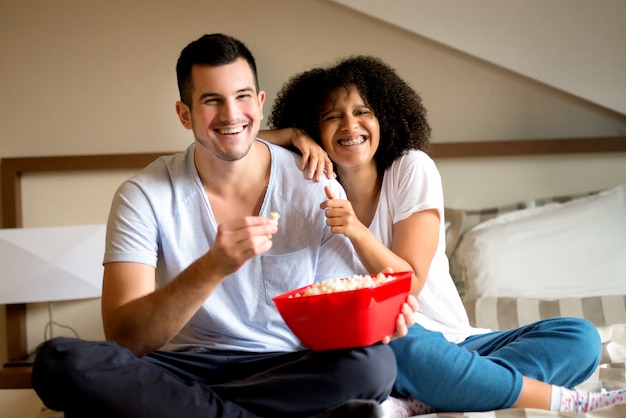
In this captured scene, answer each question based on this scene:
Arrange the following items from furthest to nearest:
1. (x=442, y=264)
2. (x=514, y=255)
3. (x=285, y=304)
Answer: (x=514, y=255) < (x=442, y=264) < (x=285, y=304)

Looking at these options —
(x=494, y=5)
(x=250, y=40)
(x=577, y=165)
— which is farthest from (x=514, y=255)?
(x=250, y=40)

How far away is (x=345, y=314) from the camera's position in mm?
1392

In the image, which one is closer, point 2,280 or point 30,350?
point 2,280

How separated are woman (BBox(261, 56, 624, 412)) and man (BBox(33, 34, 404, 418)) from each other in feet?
0.45

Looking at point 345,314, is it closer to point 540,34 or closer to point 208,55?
point 208,55

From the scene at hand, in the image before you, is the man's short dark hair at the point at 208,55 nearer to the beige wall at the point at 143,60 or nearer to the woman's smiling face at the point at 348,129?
the woman's smiling face at the point at 348,129

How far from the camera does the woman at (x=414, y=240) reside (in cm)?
162

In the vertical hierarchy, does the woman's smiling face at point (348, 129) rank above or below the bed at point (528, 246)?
above

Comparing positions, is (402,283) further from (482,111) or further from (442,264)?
(482,111)

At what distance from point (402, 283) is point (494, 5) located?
195 cm

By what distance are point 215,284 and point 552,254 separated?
163cm

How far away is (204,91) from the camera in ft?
5.66

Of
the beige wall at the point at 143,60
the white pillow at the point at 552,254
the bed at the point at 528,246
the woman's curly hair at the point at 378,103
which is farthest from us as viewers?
the beige wall at the point at 143,60

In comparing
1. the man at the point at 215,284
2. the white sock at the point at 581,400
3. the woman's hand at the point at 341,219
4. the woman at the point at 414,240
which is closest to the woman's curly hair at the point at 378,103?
the woman at the point at 414,240
